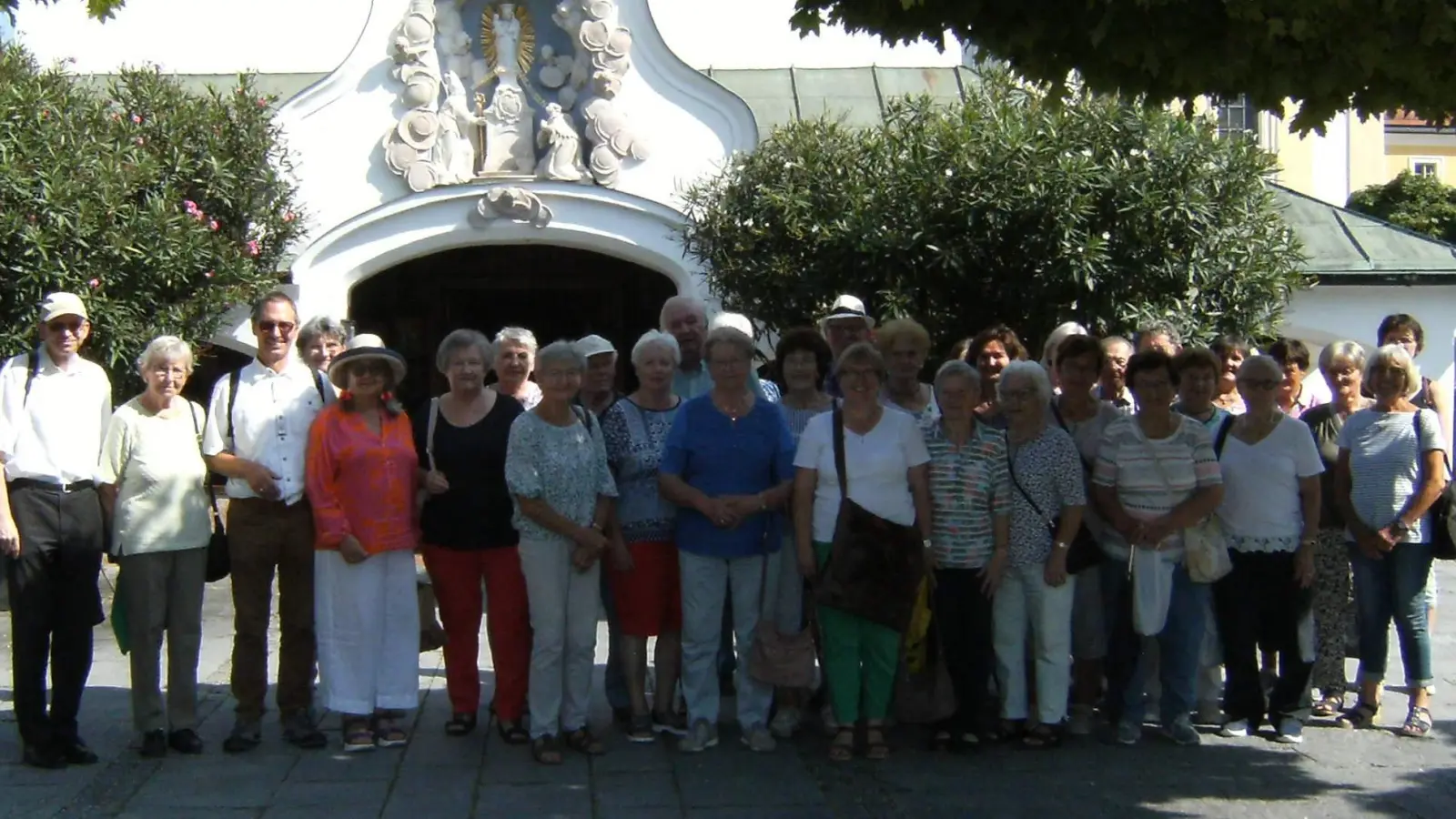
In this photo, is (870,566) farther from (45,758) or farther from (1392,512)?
(45,758)

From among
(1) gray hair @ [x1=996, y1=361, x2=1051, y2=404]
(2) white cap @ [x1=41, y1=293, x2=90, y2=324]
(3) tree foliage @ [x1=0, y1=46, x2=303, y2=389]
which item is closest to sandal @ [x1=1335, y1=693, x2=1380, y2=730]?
(1) gray hair @ [x1=996, y1=361, x2=1051, y2=404]

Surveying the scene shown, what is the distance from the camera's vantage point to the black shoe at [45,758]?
21.1 feet

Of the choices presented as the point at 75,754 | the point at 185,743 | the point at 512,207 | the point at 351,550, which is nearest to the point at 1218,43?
the point at 351,550

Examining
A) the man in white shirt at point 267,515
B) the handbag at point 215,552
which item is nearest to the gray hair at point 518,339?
the man in white shirt at point 267,515

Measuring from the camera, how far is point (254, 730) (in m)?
6.73

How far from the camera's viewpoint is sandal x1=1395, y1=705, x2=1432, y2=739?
7035mm

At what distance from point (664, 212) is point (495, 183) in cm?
148

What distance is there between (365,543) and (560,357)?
1093 millimetres

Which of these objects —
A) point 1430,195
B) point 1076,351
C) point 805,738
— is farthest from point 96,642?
point 1430,195

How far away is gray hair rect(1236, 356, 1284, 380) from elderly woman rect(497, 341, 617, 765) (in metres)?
2.72

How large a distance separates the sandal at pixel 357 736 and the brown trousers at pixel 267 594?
27cm

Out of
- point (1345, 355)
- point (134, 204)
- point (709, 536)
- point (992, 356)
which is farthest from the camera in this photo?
point (134, 204)

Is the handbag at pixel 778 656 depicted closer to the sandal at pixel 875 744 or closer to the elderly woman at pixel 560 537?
the sandal at pixel 875 744

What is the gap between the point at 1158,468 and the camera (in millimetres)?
6852
